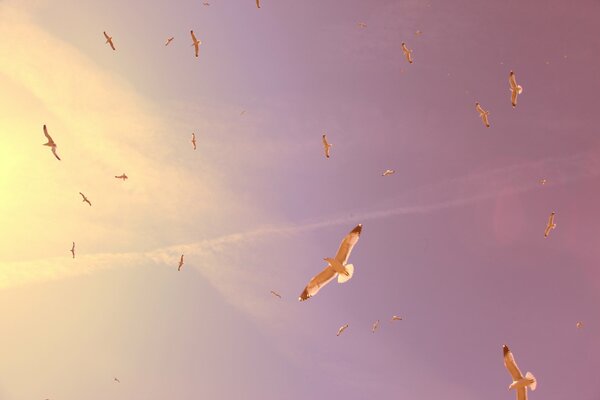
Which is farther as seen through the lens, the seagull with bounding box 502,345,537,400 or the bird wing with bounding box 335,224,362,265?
the seagull with bounding box 502,345,537,400

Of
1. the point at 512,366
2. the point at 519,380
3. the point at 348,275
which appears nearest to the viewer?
the point at 348,275

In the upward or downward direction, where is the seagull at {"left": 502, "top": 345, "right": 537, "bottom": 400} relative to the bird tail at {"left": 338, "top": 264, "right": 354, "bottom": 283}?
downward

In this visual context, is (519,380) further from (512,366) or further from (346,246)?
(346,246)

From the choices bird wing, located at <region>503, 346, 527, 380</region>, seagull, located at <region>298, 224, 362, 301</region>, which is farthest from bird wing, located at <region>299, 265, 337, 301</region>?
bird wing, located at <region>503, 346, 527, 380</region>

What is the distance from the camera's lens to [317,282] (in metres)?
16.5

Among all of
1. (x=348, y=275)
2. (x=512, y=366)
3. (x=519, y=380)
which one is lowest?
(x=519, y=380)

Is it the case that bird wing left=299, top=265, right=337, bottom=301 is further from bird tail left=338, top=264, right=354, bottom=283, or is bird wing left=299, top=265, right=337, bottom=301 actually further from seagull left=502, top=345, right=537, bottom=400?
seagull left=502, top=345, right=537, bottom=400

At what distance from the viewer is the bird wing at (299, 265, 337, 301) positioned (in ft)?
53.3

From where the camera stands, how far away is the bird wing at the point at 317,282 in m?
16.2

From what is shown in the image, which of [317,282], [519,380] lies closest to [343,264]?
[317,282]

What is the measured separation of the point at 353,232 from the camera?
16.1 metres

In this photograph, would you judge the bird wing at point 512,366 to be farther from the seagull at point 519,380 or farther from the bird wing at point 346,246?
the bird wing at point 346,246

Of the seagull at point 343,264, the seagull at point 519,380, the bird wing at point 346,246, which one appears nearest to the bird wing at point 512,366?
the seagull at point 519,380

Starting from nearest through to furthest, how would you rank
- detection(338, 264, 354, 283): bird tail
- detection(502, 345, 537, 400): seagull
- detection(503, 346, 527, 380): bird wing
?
detection(338, 264, 354, 283): bird tail, detection(502, 345, 537, 400): seagull, detection(503, 346, 527, 380): bird wing
